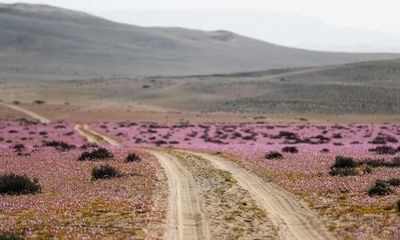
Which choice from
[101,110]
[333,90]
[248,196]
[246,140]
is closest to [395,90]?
[333,90]

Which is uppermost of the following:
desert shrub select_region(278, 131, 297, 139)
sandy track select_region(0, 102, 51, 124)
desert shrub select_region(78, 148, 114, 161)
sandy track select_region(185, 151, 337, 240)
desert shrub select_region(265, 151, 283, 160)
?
sandy track select_region(185, 151, 337, 240)

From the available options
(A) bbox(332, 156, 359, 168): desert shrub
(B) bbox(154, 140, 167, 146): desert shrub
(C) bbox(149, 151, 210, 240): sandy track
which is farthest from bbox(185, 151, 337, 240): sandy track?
(B) bbox(154, 140, 167, 146): desert shrub

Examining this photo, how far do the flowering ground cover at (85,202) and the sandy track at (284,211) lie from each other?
3.10 meters

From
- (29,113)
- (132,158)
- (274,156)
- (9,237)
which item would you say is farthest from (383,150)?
(29,113)

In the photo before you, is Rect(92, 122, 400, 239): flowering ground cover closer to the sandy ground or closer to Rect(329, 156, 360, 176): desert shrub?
Rect(329, 156, 360, 176): desert shrub

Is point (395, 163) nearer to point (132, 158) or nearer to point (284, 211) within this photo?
point (284, 211)

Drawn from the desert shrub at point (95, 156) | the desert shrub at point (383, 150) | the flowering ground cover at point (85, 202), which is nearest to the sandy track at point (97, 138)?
the desert shrub at point (95, 156)

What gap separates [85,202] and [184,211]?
3.55 m

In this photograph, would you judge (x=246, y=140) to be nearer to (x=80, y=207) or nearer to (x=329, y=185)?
(x=329, y=185)

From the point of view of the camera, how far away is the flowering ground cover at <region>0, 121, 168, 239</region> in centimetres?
1440

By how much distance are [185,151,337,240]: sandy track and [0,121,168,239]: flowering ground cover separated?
3.10 meters

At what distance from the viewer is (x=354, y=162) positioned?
86.0 feet

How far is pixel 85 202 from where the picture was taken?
18.3 m

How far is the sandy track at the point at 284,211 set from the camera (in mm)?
13984
